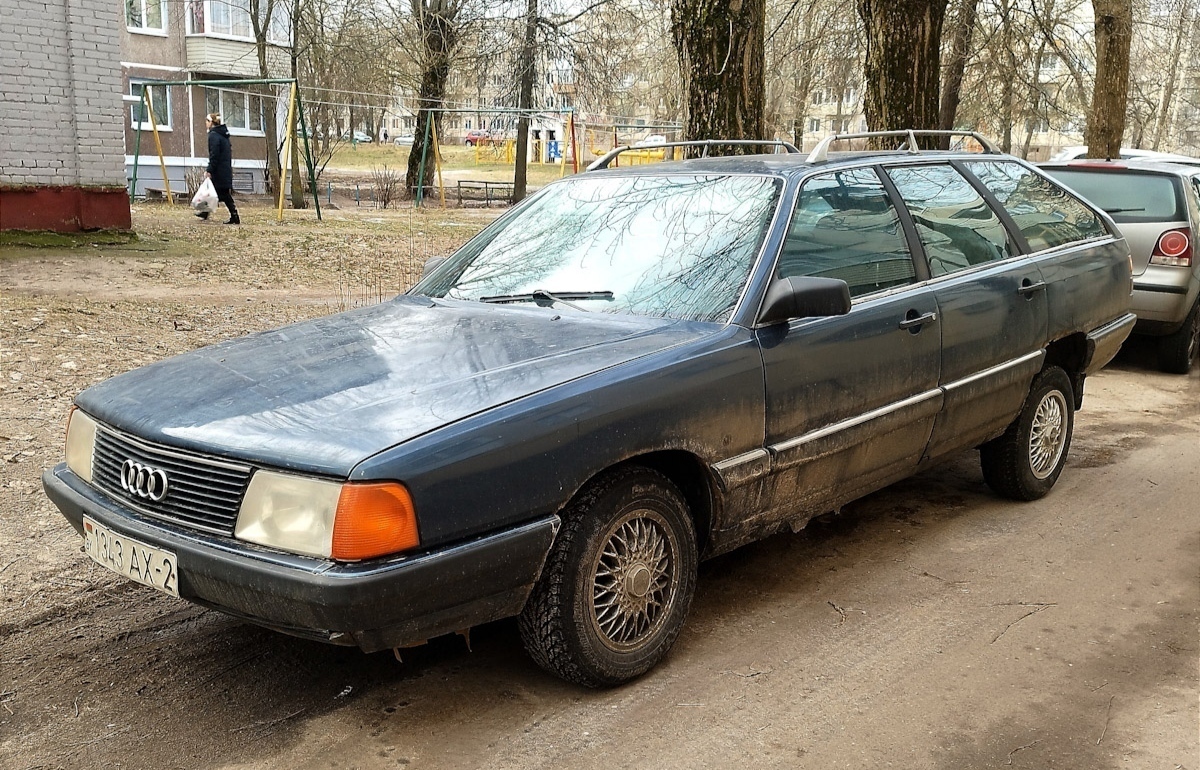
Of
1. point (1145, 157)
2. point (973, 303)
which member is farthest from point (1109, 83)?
point (973, 303)

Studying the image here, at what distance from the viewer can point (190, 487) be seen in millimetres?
3057

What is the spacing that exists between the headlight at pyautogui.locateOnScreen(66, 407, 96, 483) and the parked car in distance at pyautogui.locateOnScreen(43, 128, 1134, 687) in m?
0.02

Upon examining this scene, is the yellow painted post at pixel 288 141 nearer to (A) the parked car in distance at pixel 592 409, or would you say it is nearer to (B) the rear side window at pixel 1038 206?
(A) the parked car in distance at pixel 592 409

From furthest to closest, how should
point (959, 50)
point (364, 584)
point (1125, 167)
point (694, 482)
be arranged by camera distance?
point (959, 50) → point (1125, 167) → point (694, 482) → point (364, 584)

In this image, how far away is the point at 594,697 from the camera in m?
3.40

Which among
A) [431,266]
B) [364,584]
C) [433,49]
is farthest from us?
[433,49]

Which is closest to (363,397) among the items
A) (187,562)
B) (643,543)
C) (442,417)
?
(442,417)

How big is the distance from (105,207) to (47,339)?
212 inches

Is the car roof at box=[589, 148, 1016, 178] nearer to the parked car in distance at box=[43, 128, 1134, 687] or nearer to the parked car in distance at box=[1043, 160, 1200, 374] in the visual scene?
the parked car in distance at box=[43, 128, 1134, 687]

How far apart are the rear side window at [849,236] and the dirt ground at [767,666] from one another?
1.17 metres

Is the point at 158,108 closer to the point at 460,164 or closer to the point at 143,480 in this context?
the point at 460,164

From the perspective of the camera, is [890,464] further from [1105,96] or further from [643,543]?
[1105,96]

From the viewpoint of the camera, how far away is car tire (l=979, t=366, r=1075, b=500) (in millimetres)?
5273

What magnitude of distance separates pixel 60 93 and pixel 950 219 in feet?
35.0
